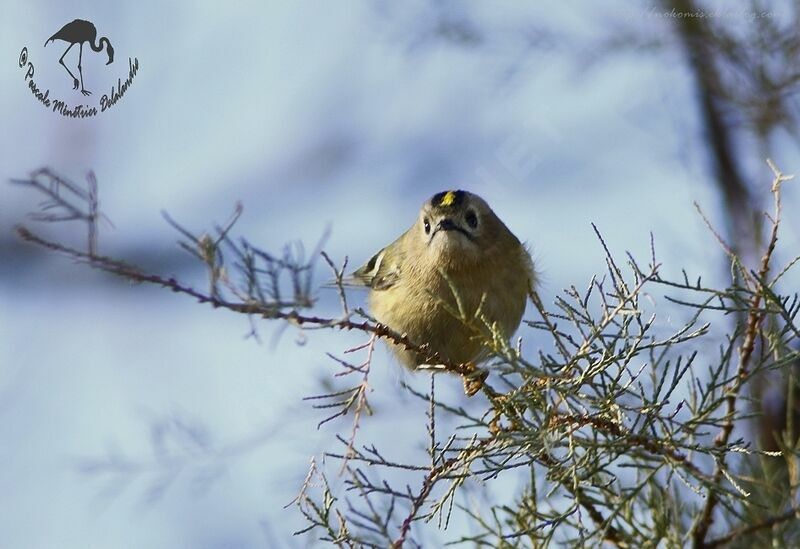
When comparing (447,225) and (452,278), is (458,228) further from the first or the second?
(452,278)

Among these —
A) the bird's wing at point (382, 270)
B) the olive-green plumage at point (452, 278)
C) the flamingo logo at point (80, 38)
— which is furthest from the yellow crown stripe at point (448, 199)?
the flamingo logo at point (80, 38)

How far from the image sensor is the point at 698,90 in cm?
451

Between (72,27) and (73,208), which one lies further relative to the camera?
(72,27)

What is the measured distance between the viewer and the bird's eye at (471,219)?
3.74m

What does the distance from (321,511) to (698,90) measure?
2.95 m

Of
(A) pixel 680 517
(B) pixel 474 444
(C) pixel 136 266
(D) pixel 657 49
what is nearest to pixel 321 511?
(B) pixel 474 444

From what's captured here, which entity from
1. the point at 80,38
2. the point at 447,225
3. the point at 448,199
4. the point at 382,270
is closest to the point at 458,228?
the point at 447,225

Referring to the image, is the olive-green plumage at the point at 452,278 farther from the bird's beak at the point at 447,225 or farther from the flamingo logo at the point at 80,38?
the flamingo logo at the point at 80,38

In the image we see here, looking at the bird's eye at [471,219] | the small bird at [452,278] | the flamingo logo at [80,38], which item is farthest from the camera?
the flamingo logo at [80,38]

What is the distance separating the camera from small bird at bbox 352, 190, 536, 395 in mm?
3445

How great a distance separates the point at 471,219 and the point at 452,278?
33 centimetres

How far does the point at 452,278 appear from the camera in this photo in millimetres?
3531

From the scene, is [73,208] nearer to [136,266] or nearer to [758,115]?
[136,266]

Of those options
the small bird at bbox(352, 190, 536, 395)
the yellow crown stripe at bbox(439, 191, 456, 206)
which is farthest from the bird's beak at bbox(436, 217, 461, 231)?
the yellow crown stripe at bbox(439, 191, 456, 206)
